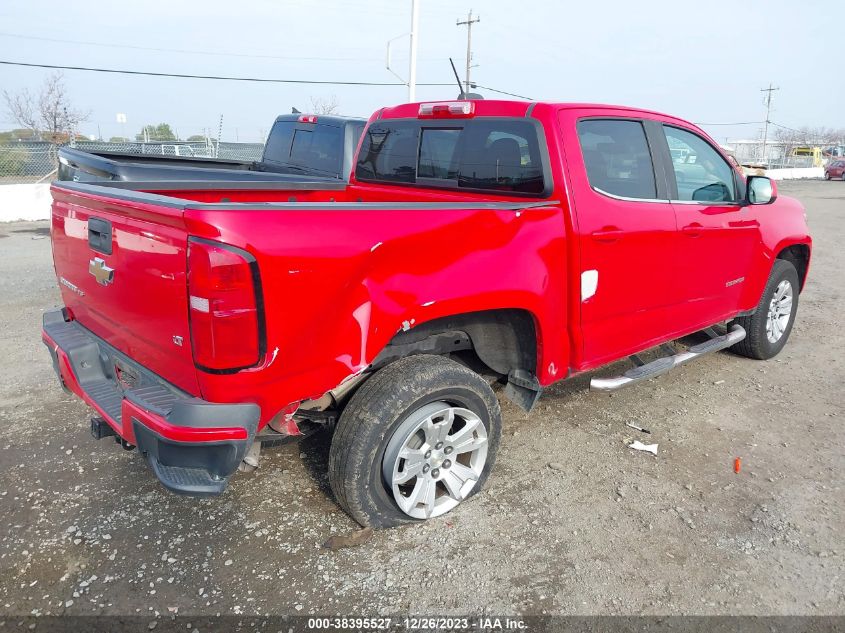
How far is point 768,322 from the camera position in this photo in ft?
16.7

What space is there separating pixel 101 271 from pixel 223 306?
2.94ft

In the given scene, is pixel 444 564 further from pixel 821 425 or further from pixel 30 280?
pixel 30 280

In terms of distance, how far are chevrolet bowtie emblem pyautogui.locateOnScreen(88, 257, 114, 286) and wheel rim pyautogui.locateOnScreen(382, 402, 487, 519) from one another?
1.38m

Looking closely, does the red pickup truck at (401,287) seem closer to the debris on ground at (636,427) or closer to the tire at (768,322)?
the debris on ground at (636,427)

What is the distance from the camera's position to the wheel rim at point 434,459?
2.79 m

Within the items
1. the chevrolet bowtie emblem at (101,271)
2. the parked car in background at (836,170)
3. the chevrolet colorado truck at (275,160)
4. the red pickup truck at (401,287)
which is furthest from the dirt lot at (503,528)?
the parked car in background at (836,170)

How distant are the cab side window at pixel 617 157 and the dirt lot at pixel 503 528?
59.9 inches

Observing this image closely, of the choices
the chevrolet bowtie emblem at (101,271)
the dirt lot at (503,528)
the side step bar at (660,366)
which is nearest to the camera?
the dirt lot at (503,528)

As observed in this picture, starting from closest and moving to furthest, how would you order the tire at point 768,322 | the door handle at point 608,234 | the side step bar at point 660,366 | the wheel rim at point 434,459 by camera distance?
the wheel rim at point 434,459 → the door handle at point 608,234 → the side step bar at point 660,366 → the tire at point 768,322

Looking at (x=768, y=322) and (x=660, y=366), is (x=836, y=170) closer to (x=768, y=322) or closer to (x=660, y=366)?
(x=768, y=322)

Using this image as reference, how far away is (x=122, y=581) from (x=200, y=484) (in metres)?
0.65

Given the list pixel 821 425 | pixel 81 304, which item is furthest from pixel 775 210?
pixel 81 304

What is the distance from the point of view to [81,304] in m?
3.05

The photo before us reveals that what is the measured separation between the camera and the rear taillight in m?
2.10
